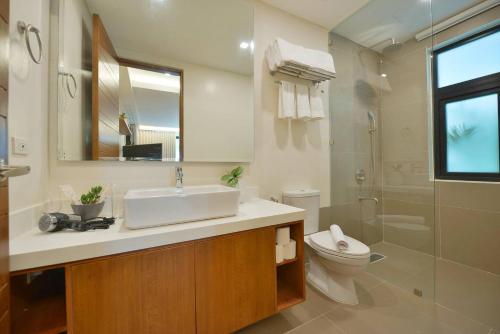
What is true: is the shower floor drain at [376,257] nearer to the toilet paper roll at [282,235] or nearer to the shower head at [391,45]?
the toilet paper roll at [282,235]

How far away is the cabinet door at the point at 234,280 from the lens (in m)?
1.03

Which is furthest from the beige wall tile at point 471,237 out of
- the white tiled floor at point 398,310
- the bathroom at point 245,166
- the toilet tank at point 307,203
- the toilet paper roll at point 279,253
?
the toilet paper roll at point 279,253

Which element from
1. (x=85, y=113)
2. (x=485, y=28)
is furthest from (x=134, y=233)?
(x=485, y=28)

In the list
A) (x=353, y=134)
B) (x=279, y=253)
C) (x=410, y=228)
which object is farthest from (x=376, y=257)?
(x=279, y=253)

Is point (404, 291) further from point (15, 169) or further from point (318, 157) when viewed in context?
point (15, 169)

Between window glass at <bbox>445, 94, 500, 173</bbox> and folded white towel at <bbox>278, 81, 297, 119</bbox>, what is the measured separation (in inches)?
68.5

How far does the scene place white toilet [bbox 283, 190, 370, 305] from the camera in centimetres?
149

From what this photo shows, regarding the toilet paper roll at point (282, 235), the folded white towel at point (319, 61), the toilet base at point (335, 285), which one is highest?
the folded white towel at point (319, 61)

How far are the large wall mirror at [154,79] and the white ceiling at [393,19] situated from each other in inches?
46.2

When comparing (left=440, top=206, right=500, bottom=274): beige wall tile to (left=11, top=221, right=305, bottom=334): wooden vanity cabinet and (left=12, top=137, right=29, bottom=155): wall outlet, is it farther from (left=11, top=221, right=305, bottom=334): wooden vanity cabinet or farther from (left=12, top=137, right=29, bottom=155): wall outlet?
(left=12, top=137, right=29, bottom=155): wall outlet

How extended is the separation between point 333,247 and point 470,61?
2.32 meters

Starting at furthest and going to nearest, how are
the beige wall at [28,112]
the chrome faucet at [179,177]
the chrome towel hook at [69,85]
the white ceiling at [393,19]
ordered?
the white ceiling at [393,19] < the chrome faucet at [179,177] < the chrome towel hook at [69,85] < the beige wall at [28,112]

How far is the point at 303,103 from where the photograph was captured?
1.87m

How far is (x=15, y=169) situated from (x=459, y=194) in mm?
3119
